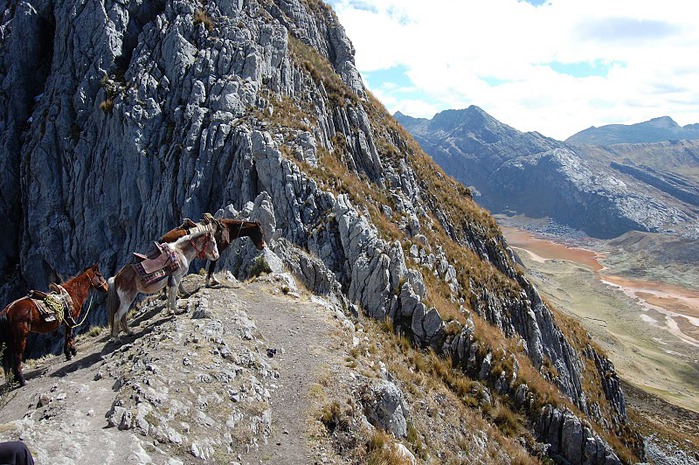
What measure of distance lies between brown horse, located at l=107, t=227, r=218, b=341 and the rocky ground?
66cm

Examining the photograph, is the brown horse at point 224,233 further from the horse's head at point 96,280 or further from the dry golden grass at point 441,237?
the dry golden grass at point 441,237

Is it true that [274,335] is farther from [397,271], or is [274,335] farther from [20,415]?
[397,271]

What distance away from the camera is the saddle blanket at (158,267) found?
1167cm

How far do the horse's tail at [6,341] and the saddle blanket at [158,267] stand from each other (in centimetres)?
305

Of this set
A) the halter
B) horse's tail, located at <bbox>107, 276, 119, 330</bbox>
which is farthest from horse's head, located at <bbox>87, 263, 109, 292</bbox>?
the halter

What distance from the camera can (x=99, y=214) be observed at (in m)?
32.7

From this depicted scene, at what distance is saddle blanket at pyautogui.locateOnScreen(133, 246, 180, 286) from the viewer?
11.7 m

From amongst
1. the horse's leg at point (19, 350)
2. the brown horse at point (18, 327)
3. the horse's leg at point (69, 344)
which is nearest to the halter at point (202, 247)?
the horse's leg at point (69, 344)

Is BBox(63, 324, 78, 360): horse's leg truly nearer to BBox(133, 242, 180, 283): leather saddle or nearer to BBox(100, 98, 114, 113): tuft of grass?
BBox(133, 242, 180, 283): leather saddle

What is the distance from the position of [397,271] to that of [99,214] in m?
24.7

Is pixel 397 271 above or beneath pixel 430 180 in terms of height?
beneath

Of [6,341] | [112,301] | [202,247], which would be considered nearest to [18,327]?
[6,341]

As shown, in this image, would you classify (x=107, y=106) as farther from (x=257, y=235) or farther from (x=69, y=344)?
(x=69, y=344)

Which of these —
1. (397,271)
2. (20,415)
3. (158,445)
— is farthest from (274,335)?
(397,271)
